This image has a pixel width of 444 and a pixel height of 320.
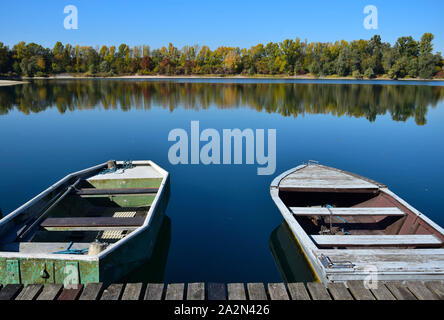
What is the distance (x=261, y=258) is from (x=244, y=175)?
547cm

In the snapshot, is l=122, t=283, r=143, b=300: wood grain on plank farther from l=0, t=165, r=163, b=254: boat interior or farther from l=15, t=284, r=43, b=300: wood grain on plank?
l=0, t=165, r=163, b=254: boat interior

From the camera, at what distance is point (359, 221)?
8.46 meters

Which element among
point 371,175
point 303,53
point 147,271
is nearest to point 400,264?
point 147,271

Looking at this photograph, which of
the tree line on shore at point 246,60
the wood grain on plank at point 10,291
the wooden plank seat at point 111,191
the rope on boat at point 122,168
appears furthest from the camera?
the tree line on shore at point 246,60

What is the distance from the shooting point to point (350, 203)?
921 cm

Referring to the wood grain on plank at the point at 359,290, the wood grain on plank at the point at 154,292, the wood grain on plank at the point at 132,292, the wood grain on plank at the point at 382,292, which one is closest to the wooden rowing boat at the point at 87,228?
the wood grain on plank at the point at 132,292

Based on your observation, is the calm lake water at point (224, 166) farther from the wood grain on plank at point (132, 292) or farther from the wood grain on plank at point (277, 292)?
the wood grain on plank at point (277, 292)

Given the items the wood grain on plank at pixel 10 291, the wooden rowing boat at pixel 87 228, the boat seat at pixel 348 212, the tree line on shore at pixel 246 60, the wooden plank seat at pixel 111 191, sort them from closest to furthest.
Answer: the wood grain on plank at pixel 10 291, the wooden rowing boat at pixel 87 228, the boat seat at pixel 348 212, the wooden plank seat at pixel 111 191, the tree line on shore at pixel 246 60

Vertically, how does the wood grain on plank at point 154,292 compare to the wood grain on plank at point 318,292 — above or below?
above

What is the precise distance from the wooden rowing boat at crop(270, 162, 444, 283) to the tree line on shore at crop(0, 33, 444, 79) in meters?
76.8

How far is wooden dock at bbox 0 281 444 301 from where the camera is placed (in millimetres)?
4355

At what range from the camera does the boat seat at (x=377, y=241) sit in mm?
5855

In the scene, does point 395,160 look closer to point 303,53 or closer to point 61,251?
point 61,251

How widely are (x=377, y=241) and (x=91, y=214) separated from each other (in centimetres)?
676
